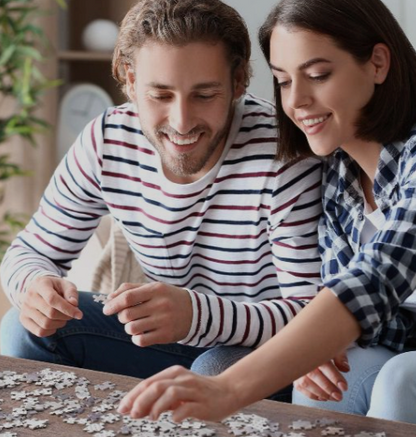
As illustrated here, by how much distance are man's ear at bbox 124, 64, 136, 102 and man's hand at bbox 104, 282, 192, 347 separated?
1.96 feet

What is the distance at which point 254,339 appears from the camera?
6.57 ft

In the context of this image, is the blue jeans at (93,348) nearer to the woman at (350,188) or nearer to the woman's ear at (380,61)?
the woman at (350,188)

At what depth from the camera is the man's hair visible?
2.05 metres

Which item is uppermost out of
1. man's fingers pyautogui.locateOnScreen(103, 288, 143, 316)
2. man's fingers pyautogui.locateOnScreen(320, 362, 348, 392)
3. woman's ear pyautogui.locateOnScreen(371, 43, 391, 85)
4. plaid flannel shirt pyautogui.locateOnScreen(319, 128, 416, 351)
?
woman's ear pyautogui.locateOnScreen(371, 43, 391, 85)

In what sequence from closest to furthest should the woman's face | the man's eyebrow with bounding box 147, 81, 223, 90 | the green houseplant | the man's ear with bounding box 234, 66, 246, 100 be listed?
the woman's face, the man's eyebrow with bounding box 147, 81, 223, 90, the man's ear with bounding box 234, 66, 246, 100, the green houseplant

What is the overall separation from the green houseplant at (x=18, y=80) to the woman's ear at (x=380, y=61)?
2.19 meters

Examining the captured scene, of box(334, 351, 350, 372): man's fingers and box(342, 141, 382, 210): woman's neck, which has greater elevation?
box(342, 141, 382, 210): woman's neck

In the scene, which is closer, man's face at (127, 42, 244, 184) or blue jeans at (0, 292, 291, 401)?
man's face at (127, 42, 244, 184)

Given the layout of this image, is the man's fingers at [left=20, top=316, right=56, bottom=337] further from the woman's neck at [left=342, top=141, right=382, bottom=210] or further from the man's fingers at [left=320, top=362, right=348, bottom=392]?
the woman's neck at [left=342, top=141, right=382, bottom=210]

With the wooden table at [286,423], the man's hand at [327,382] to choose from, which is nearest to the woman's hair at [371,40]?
the man's hand at [327,382]

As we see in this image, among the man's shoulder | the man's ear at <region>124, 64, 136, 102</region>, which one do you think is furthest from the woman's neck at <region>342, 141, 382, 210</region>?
the man's ear at <region>124, 64, 136, 102</region>

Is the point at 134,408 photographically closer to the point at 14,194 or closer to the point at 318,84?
the point at 318,84

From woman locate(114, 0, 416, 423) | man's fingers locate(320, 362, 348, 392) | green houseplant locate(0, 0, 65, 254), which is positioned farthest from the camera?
green houseplant locate(0, 0, 65, 254)

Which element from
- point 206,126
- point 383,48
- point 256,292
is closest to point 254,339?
point 256,292
